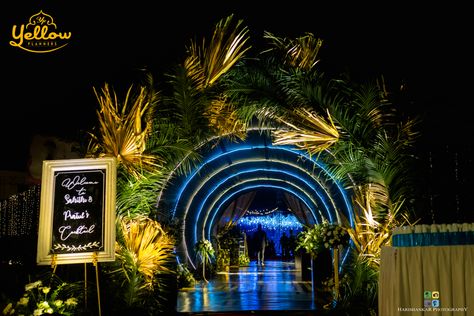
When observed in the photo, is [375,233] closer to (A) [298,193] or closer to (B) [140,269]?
(B) [140,269]

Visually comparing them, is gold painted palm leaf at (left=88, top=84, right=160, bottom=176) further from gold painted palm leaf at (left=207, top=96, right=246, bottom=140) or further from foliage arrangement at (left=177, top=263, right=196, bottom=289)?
foliage arrangement at (left=177, top=263, right=196, bottom=289)

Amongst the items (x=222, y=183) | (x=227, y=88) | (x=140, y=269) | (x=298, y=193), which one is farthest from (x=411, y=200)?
(x=298, y=193)

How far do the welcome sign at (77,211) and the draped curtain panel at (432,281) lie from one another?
352cm

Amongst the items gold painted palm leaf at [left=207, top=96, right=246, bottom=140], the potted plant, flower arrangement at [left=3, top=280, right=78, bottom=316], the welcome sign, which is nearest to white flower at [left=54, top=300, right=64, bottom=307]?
flower arrangement at [left=3, top=280, right=78, bottom=316]

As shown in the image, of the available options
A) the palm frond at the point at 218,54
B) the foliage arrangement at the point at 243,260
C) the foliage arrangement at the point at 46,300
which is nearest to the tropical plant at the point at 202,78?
the palm frond at the point at 218,54

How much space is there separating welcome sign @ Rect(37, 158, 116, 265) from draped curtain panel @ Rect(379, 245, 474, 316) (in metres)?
3.52

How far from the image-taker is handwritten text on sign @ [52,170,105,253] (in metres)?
6.85

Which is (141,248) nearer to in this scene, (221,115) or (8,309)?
(8,309)

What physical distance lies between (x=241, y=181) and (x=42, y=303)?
44.1ft

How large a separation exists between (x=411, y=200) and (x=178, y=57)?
12.9 ft

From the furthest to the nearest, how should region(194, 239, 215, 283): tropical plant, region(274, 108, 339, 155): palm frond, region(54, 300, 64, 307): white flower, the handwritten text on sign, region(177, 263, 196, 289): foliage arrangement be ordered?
region(194, 239, 215, 283): tropical plant, region(177, 263, 196, 289): foliage arrangement, region(274, 108, 339, 155): palm frond, the handwritten text on sign, region(54, 300, 64, 307): white flower

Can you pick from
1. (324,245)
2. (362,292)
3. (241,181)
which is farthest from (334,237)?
(241,181)

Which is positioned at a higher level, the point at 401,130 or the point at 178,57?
the point at 178,57

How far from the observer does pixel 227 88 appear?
8.34m
